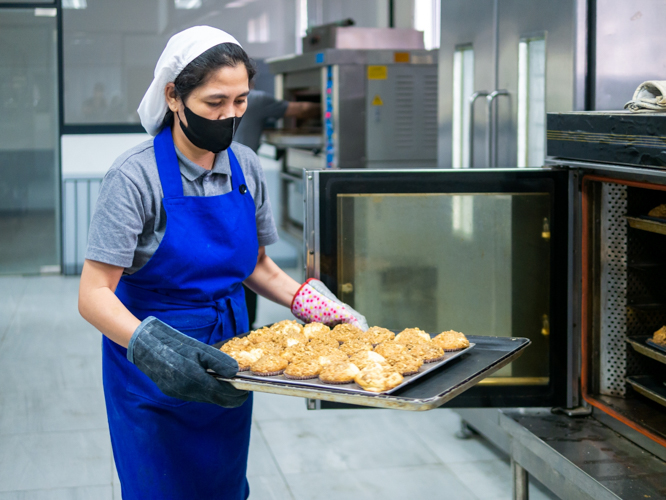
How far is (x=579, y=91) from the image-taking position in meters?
2.11

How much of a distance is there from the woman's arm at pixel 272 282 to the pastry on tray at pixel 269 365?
12.9 inches

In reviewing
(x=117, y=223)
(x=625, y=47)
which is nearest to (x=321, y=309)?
(x=117, y=223)

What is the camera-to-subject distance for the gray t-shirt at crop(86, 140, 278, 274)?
1.44 meters

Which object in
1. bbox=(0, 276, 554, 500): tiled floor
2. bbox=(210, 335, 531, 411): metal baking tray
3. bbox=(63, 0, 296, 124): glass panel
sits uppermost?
bbox=(63, 0, 296, 124): glass panel

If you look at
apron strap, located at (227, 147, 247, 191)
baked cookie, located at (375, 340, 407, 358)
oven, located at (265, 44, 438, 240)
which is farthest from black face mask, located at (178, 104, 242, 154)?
oven, located at (265, 44, 438, 240)

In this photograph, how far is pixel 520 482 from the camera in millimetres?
2139

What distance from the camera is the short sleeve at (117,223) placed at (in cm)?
143

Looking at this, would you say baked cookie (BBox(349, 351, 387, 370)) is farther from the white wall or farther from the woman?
the white wall

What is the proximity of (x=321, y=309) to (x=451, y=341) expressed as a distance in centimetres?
34

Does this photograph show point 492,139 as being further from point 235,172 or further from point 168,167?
point 168,167

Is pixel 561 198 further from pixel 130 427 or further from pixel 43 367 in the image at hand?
pixel 43 367

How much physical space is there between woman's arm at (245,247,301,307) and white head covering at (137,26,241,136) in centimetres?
47

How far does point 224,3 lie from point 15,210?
100 inches

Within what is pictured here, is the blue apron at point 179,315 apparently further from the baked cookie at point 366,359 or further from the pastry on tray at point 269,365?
the baked cookie at point 366,359
